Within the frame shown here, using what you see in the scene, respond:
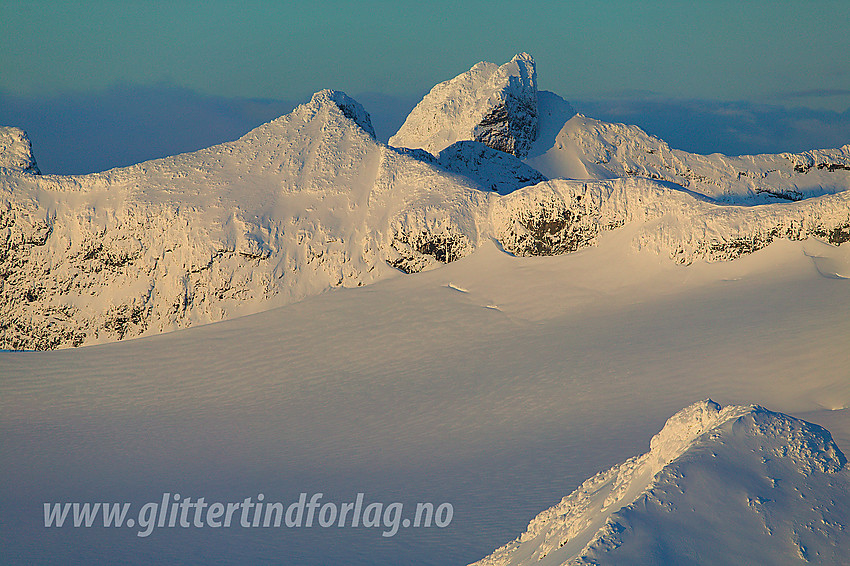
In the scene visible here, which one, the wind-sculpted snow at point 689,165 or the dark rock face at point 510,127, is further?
the dark rock face at point 510,127

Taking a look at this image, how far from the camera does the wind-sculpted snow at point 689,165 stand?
46719 mm

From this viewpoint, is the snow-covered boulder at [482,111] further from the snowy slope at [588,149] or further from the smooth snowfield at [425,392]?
the smooth snowfield at [425,392]

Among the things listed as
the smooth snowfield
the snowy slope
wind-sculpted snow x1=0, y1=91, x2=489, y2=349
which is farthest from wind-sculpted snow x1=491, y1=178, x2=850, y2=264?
the snowy slope

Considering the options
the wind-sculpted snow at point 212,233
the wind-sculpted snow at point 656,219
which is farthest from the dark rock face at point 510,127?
the wind-sculpted snow at point 656,219

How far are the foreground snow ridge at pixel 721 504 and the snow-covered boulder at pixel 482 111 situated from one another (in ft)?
135

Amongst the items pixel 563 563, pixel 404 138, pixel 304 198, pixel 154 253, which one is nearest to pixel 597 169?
pixel 404 138

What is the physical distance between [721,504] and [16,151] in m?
31.8

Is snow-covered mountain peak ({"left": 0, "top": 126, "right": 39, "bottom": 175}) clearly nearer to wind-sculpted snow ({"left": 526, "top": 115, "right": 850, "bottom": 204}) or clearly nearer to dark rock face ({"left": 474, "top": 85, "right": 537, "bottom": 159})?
dark rock face ({"left": 474, "top": 85, "right": 537, "bottom": 159})

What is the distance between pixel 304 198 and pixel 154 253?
5.45 meters

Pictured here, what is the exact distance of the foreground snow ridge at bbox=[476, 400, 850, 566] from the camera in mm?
5402

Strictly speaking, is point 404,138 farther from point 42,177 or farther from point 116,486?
point 116,486

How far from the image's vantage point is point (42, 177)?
29016mm

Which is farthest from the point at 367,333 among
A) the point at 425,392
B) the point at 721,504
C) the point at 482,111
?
the point at 482,111

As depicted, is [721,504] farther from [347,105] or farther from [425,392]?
[347,105]
